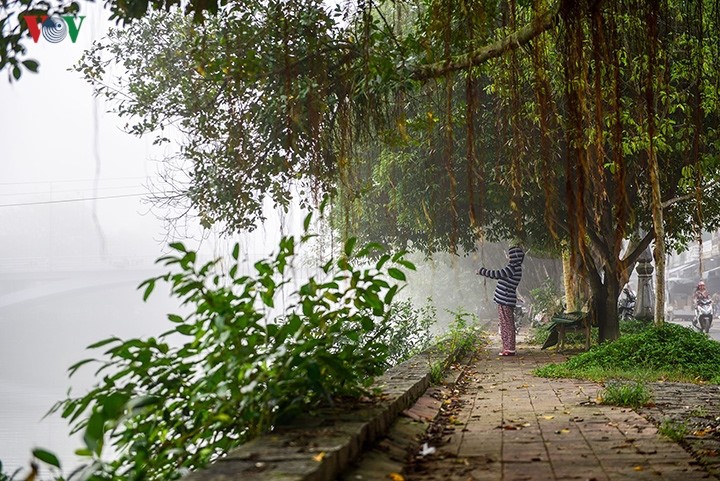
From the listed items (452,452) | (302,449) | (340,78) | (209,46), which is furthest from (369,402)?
(209,46)

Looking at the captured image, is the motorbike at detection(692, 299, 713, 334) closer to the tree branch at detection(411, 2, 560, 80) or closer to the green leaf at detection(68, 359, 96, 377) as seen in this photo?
the tree branch at detection(411, 2, 560, 80)

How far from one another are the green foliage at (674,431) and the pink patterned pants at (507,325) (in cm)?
865

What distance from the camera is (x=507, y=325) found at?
51.6ft

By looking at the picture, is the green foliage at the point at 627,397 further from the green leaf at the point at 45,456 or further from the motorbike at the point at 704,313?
the motorbike at the point at 704,313

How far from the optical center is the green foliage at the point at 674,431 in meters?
5.84

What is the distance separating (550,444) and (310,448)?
94.1 inches

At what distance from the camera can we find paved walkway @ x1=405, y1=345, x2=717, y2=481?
475 cm

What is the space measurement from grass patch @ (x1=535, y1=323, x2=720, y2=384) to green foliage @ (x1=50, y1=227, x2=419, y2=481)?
20.8ft

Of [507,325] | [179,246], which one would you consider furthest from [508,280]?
[179,246]

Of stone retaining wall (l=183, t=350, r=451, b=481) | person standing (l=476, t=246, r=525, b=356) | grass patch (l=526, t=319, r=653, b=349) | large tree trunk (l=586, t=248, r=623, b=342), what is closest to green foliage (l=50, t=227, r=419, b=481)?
stone retaining wall (l=183, t=350, r=451, b=481)

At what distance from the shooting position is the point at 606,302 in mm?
17203

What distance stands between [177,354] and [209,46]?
7647 millimetres

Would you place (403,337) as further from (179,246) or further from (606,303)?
(179,246)

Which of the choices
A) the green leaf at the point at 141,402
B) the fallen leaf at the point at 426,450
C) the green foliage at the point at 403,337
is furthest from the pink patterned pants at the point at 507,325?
the green leaf at the point at 141,402
